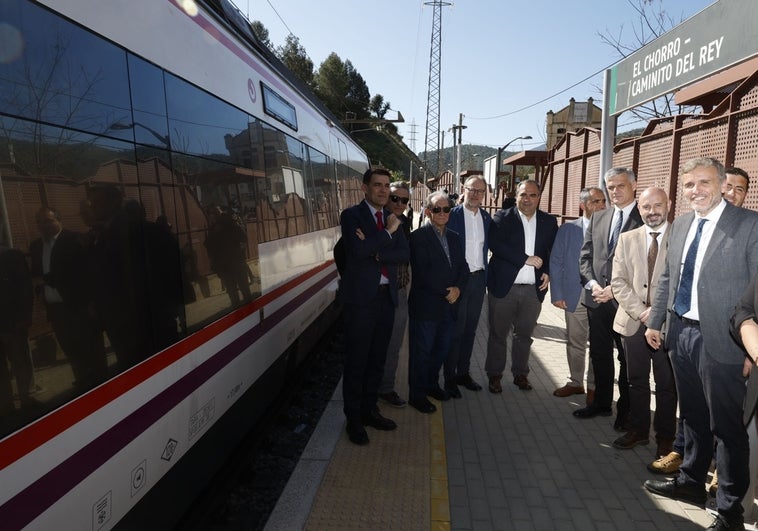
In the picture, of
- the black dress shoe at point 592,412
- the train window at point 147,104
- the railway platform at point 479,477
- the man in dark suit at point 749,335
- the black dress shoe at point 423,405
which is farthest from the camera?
the black dress shoe at point 423,405

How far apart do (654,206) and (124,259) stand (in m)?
3.45

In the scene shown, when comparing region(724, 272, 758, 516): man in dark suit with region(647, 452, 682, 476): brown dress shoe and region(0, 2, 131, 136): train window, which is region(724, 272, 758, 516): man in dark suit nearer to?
region(647, 452, 682, 476): brown dress shoe

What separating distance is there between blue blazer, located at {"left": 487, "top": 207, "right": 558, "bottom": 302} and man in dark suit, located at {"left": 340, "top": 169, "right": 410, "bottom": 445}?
4.48ft

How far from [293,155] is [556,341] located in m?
4.63

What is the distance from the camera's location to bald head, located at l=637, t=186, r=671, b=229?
3.79m

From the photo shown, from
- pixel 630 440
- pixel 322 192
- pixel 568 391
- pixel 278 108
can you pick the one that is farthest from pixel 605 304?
pixel 322 192

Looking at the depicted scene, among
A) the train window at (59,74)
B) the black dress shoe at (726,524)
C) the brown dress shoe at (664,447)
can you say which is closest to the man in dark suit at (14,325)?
the train window at (59,74)

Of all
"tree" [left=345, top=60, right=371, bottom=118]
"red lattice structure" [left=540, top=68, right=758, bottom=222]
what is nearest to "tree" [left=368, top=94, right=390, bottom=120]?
"tree" [left=345, top=60, right=371, bottom=118]

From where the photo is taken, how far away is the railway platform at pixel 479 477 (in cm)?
325

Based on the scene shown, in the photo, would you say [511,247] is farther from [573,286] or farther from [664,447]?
[664,447]

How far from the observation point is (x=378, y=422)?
14.9 feet

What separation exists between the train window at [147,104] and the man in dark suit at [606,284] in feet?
11.3

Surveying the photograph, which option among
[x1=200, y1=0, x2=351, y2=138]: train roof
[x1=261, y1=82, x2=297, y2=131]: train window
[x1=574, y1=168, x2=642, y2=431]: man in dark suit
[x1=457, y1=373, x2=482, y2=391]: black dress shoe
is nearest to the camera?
[x1=200, y1=0, x2=351, y2=138]: train roof

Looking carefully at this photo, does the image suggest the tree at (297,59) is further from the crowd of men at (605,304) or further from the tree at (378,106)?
the crowd of men at (605,304)
